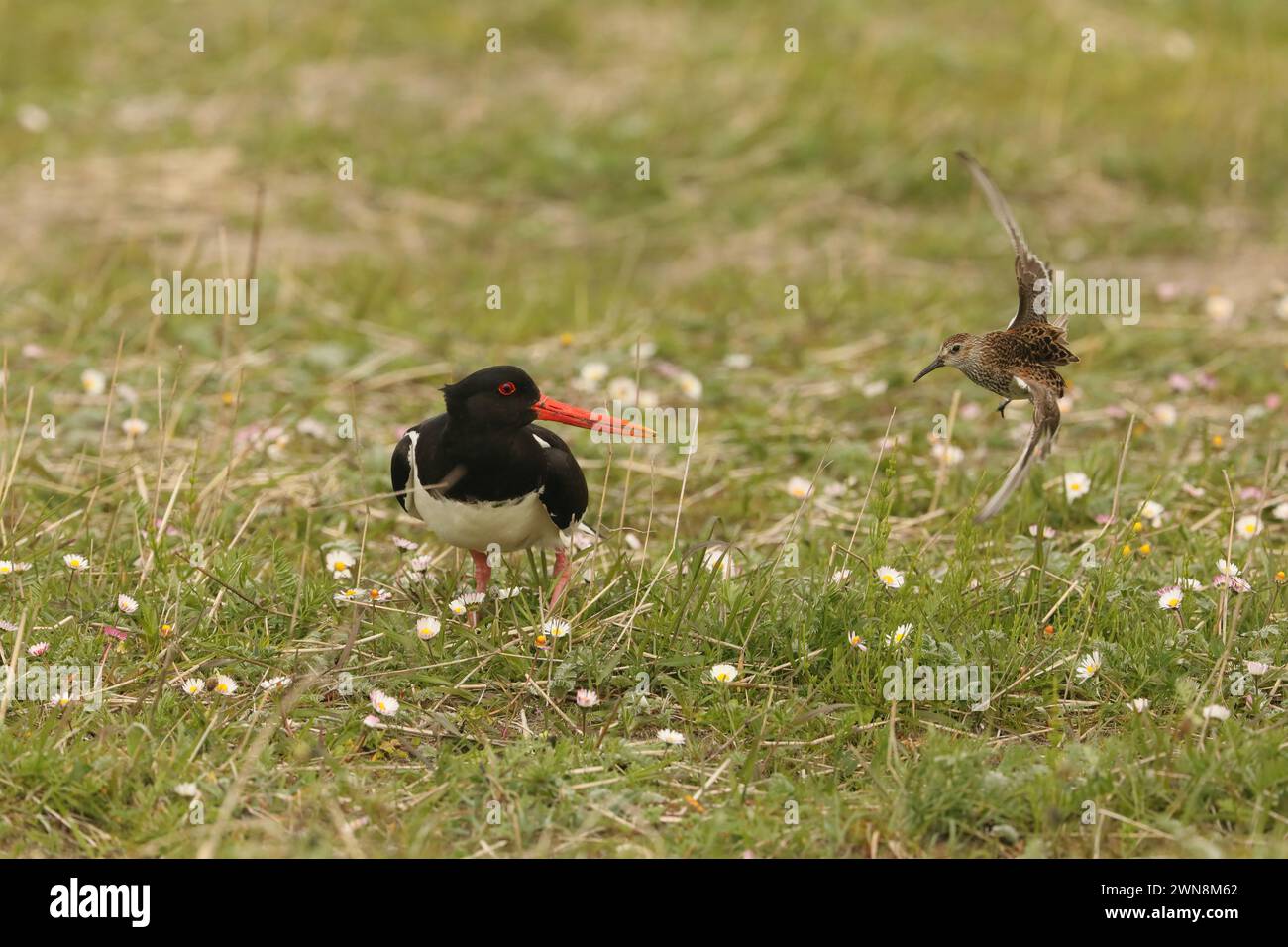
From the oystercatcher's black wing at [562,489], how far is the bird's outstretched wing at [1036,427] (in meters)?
1.31

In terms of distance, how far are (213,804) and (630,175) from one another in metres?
6.54

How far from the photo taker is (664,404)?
720cm

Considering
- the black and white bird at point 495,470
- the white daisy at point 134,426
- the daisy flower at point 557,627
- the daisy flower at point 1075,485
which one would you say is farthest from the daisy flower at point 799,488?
the white daisy at point 134,426

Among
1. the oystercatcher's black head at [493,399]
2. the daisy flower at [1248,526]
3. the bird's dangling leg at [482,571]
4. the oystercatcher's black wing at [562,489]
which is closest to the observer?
the oystercatcher's black head at [493,399]

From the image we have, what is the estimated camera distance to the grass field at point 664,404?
13.1ft

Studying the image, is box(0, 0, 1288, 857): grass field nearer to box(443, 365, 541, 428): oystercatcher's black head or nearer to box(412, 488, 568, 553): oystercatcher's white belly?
box(412, 488, 568, 553): oystercatcher's white belly

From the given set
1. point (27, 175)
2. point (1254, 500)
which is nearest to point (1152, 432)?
point (1254, 500)

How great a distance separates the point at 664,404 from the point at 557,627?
2.79 m

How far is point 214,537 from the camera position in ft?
17.1

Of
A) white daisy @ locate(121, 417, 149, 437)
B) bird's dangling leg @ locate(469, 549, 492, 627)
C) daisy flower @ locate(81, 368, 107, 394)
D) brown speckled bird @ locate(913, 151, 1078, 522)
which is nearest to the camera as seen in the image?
brown speckled bird @ locate(913, 151, 1078, 522)

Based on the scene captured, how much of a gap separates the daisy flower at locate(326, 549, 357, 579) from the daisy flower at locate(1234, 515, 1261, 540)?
116 inches

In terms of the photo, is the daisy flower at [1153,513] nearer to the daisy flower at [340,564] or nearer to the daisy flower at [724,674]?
the daisy flower at [724,674]

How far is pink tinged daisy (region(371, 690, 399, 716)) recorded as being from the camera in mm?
4233

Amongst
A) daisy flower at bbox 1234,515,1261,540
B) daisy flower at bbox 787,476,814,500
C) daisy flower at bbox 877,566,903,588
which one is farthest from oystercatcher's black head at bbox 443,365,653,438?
daisy flower at bbox 1234,515,1261,540
